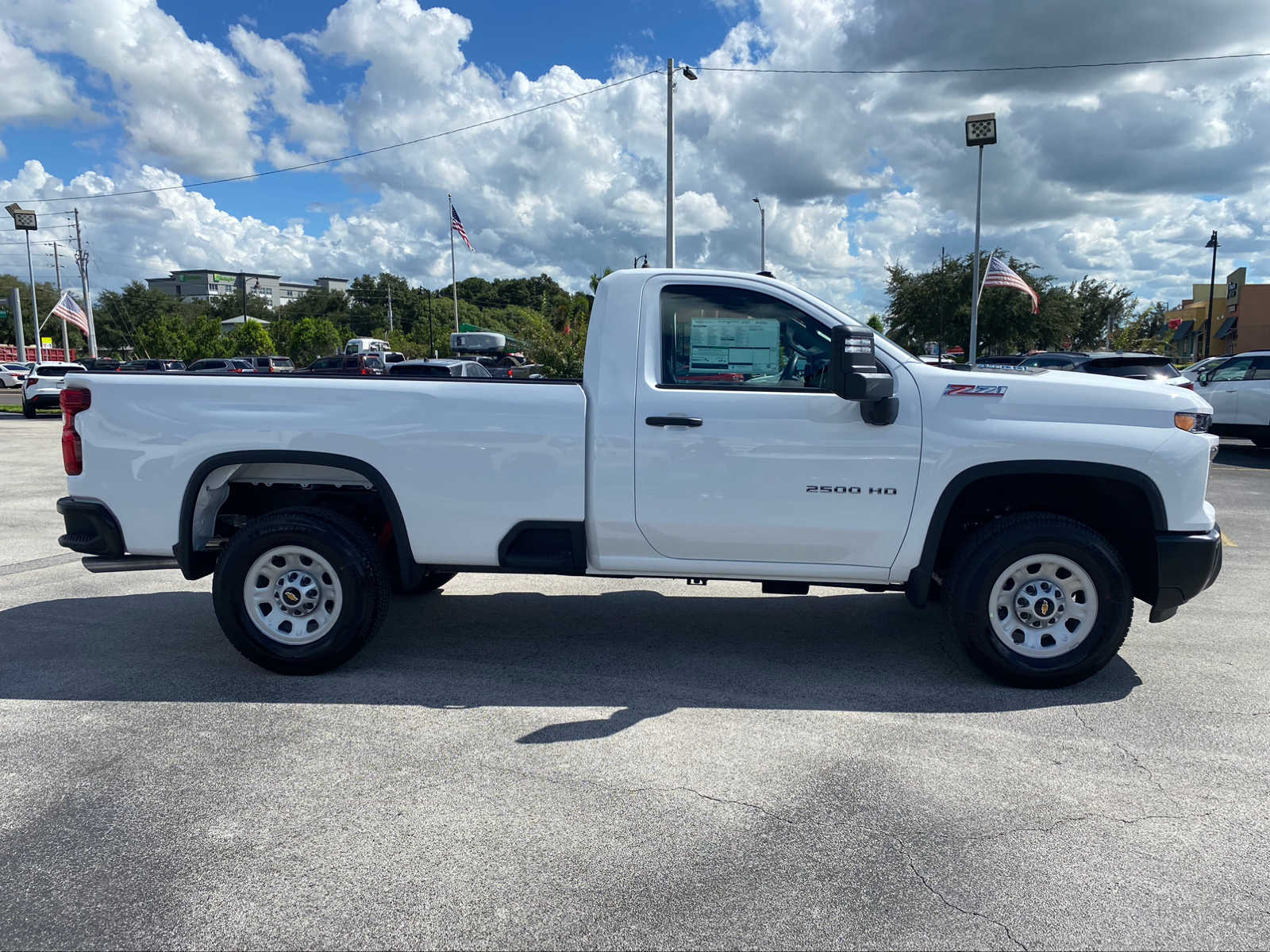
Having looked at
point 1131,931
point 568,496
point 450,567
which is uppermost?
point 568,496

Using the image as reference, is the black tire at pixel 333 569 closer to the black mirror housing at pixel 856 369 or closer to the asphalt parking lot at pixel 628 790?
the asphalt parking lot at pixel 628 790

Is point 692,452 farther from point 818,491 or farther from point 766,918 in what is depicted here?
point 766,918

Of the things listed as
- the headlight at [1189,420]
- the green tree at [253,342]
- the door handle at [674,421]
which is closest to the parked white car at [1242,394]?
the headlight at [1189,420]

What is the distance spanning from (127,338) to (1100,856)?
4051 inches

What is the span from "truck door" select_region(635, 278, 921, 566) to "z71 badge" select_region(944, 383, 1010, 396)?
0.19m

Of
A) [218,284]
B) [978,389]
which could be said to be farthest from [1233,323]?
[218,284]

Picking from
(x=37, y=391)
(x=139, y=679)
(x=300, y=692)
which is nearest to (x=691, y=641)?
(x=300, y=692)

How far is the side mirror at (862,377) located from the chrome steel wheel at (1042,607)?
103cm

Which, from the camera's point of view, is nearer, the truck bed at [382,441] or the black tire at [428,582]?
the truck bed at [382,441]

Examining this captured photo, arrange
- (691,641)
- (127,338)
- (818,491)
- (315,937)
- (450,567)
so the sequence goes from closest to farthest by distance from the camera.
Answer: (315,937) < (818,491) < (450,567) < (691,641) < (127,338)

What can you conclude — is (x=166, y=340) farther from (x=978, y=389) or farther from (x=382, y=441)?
(x=978, y=389)

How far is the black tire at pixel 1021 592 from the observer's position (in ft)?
14.7

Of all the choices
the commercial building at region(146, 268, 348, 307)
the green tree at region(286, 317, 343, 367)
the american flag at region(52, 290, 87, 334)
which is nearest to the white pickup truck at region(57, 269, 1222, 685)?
the american flag at region(52, 290, 87, 334)

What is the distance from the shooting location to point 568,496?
4.60m
